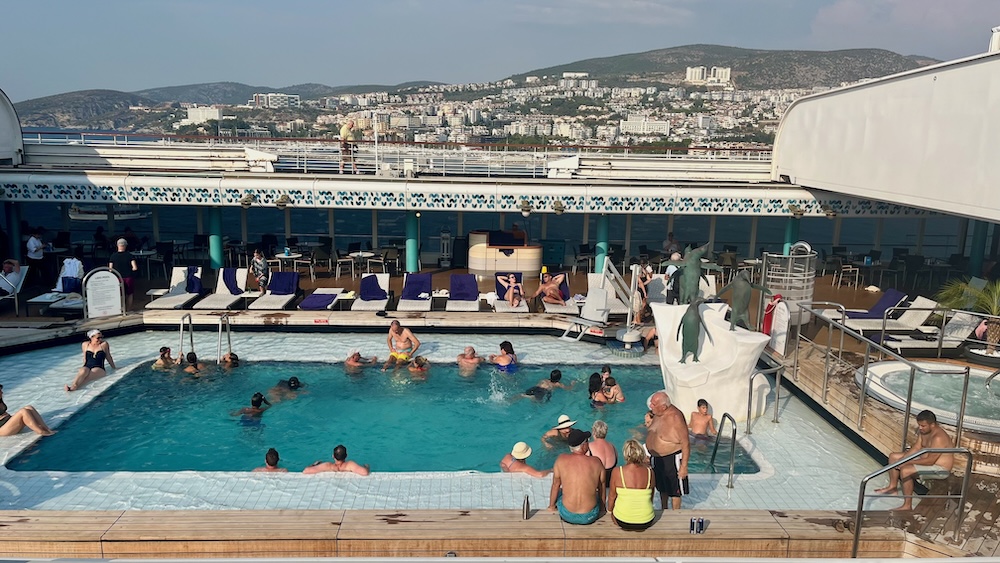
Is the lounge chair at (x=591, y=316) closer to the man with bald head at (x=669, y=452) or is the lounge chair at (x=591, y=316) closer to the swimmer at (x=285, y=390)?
the swimmer at (x=285, y=390)

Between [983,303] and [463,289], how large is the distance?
915 cm

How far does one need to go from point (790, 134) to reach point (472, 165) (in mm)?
8281

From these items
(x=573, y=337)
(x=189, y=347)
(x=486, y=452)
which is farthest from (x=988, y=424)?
(x=189, y=347)

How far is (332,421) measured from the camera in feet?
33.8

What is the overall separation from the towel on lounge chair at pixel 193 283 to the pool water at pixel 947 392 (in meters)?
12.6

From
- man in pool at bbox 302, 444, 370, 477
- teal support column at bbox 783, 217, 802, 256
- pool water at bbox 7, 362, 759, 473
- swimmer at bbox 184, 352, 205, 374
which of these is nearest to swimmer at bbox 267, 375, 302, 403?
pool water at bbox 7, 362, 759, 473

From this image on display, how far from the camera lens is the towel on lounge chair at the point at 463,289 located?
49.2 ft

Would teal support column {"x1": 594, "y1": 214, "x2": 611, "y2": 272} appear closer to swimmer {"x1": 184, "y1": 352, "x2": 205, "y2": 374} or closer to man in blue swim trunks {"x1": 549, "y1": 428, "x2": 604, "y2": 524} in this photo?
swimmer {"x1": 184, "y1": 352, "x2": 205, "y2": 374}

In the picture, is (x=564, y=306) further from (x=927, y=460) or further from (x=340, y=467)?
(x=927, y=460)

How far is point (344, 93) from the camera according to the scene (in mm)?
146875

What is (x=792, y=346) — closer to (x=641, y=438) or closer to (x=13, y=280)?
(x=641, y=438)

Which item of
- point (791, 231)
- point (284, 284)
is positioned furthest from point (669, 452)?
point (791, 231)

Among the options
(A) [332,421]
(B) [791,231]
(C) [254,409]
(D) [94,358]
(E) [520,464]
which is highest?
(B) [791,231]

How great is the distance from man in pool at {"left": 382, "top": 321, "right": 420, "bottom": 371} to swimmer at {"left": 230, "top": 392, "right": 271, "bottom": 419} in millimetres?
2277
